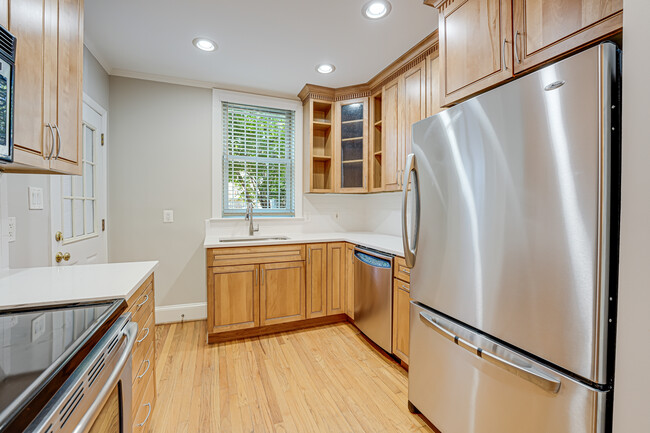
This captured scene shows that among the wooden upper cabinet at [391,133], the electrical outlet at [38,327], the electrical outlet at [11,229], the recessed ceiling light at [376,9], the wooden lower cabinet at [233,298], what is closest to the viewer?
the electrical outlet at [38,327]

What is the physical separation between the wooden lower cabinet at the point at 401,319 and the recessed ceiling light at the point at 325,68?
2.03 meters

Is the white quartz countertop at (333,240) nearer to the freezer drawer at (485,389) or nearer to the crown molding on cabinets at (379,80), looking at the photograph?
the freezer drawer at (485,389)

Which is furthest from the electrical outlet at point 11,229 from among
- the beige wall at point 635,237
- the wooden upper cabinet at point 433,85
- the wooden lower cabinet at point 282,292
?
the wooden upper cabinet at point 433,85

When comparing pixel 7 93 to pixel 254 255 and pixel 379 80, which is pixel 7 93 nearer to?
pixel 254 255

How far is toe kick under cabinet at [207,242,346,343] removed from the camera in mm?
2479

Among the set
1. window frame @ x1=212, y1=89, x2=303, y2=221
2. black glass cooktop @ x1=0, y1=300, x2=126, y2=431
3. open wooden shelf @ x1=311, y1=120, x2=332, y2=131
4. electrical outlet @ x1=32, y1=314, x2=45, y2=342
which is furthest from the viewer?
open wooden shelf @ x1=311, y1=120, x2=332, y2=131

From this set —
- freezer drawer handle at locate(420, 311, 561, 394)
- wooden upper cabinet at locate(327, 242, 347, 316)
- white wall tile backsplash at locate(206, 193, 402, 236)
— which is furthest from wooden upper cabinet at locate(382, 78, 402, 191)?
freezer drawer handle at locate(420, 311, 561, 394)

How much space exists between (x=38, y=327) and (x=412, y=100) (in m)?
2.62

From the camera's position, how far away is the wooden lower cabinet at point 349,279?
279 centimetres

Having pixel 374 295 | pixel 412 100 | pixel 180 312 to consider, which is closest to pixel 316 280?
pixel 374 295

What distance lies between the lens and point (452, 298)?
136cm

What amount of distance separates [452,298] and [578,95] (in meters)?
0.93

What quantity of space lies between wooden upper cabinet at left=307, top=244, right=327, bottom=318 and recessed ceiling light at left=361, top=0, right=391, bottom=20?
1929 mm

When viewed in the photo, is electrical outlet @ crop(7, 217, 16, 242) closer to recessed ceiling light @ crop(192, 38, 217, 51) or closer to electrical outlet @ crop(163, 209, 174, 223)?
electrical outlet @ crop(163, 209, 174, 223)
